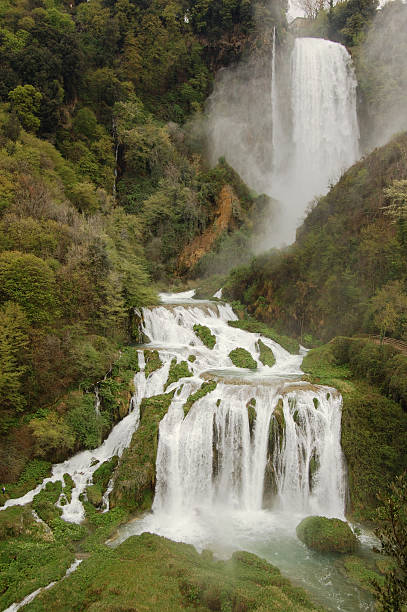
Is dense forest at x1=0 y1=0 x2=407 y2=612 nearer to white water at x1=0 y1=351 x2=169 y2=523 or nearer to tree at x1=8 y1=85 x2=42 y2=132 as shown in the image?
tree at x1=8 y1=85 x2=42 y2=132

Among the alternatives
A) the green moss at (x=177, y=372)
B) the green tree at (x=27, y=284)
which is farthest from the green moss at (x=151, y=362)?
the green tree at (x=27, y=284)

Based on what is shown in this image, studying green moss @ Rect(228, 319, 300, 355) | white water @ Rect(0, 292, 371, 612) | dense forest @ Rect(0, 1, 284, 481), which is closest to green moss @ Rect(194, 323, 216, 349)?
green moss @ Rect(228, 319, 300, 355)

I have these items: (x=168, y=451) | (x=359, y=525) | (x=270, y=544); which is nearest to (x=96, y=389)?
(x=168, y=451)

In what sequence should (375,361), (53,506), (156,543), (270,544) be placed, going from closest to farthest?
(156,543) < (270,544) < (53,506) < (375,361)

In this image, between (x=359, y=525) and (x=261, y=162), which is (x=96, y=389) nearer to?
(x=359, y=525)

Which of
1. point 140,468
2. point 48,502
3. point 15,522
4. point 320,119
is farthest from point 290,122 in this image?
point 15,522

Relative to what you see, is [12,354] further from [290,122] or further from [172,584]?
[290,122]
